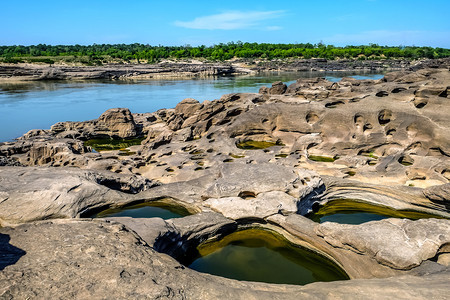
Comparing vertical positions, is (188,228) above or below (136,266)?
below

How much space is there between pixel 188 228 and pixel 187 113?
14.3 meters

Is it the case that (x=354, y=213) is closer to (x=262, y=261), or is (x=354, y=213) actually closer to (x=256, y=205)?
(x=256, y=205)

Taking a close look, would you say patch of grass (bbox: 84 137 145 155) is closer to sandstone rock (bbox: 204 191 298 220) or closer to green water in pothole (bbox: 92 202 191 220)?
green water in pothole (bbox: 92 202 191 220)

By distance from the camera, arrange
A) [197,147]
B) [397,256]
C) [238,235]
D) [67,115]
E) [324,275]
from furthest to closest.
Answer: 1. [67,115]
2. [197,147]
3. [238,235]
4. [324,275]
5. [397,256]

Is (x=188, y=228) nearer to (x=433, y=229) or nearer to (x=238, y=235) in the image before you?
(x=238, y=235)

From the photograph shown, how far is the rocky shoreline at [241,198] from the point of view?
4.42 meters

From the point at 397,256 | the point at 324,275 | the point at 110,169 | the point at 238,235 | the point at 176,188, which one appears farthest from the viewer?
the point at 110,169

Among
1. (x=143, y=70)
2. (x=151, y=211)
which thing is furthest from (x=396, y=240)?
(x=143, y=70)

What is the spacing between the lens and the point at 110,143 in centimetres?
1947

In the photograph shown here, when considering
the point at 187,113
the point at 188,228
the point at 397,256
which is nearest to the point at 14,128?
the point at 187,113

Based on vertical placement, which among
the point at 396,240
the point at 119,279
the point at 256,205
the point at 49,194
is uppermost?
the point at 119,279

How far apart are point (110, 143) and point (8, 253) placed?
15330 millimetres

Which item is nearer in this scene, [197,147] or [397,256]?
[397,256]

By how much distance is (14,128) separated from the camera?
24844mm
